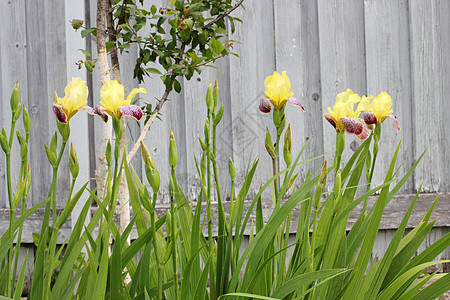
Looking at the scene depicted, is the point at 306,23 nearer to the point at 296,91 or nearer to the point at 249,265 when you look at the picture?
the point at 296,91

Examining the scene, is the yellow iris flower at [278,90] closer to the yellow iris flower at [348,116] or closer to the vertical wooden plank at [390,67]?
the yellow iris flower at [348,116]

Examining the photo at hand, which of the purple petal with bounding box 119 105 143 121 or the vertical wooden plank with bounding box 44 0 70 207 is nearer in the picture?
the purple petal with bounding box 119 105 143 121

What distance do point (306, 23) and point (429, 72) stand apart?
0.62 m

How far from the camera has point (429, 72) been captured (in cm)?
250

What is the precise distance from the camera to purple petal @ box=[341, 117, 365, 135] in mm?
830

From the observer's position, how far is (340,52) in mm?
2441

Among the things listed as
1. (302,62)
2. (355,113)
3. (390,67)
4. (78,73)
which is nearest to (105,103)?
(355,113)

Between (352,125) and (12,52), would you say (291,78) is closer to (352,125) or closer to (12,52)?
(12,52)

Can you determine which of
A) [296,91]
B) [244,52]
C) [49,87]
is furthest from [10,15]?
[296,91]

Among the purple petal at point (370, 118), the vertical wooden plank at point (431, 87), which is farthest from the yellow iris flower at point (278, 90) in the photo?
the vertical wooden plank at point (431, 87)

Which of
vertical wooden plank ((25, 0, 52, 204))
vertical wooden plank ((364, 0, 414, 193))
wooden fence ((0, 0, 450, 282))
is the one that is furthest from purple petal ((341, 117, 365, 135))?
vertical wooden plank ((25, 0, 52, 204))

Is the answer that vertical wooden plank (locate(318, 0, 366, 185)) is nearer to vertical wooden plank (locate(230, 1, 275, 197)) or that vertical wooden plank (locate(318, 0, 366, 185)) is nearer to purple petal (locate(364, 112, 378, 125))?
vertical wooden plank (locate(230, 1, 275, 197))

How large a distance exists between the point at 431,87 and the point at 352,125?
1850 millimetres

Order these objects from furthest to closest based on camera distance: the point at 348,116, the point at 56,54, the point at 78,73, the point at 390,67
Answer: the point at 390,67
the point at 56,54
the point at 78,73
the point at 348,116
